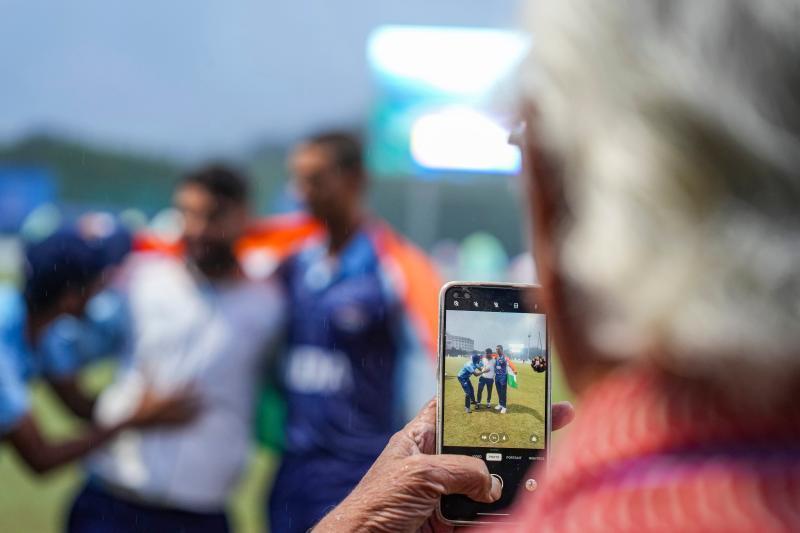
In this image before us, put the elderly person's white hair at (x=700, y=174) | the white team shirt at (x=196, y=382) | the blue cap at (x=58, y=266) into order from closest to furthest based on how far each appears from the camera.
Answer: the elderly person's white hair at (x=700, y=174) < the white team shirt at (x=196, y=382) < the blue cap at (x=58, y=266)

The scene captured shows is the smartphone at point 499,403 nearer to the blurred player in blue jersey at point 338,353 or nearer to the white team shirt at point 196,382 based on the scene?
the blurred player in blue jersey at point 338,353

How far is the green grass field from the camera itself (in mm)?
688

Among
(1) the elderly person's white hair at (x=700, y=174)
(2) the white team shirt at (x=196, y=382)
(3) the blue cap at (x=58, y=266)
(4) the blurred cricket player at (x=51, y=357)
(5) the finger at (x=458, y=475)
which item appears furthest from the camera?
(3) the blue cap at (x=58, y=266)

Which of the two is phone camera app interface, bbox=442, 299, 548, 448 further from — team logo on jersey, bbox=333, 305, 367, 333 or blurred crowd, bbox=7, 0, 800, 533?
team logo on jersey, bbox=333, 305, 367, 333

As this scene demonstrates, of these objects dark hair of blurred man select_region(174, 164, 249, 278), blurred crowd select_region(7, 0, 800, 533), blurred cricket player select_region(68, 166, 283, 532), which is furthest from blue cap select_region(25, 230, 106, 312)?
blurred crowd select_region(7, 0, 800, 533)

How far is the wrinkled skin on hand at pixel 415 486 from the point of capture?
68 centimetres

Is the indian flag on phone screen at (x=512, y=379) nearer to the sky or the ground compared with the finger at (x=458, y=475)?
nearer to the sky

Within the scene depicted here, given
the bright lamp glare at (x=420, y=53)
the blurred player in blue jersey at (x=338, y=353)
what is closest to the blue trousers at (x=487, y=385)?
the blurred player in blue jersey at (x=338, y=353)

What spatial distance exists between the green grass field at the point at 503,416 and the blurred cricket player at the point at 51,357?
186 cm

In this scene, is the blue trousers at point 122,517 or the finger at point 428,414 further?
the blue trousers at point 122,517

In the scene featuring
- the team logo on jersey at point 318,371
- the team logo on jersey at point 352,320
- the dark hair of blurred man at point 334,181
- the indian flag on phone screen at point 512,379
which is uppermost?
the dark hair of blurred man at point 334,181

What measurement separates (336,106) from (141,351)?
1.88 metres

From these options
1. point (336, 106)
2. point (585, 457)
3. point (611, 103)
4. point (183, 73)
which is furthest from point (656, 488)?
point (183, 73)

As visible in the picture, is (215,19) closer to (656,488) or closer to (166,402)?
(166,402)
